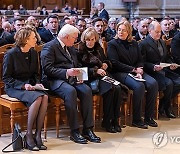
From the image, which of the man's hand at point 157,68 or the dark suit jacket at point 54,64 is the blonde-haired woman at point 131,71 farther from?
the dark suit jacket at point 54,64

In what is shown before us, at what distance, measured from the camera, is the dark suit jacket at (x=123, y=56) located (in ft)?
19.1

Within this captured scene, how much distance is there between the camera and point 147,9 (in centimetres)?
1301

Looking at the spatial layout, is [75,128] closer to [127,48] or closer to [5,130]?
[5,130]

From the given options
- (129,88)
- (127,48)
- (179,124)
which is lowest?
(179,124)

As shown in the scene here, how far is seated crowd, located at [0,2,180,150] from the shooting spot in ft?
16.1

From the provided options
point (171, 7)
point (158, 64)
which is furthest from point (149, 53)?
point (171, 7)

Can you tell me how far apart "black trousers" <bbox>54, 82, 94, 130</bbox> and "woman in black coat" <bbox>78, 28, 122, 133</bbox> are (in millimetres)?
325

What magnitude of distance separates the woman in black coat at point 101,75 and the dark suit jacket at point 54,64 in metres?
0.25

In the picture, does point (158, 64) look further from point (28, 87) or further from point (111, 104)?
point (28, 87)

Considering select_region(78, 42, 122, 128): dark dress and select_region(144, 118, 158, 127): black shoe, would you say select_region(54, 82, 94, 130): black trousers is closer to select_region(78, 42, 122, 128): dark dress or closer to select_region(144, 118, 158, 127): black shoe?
select_region(78, 42, 122, 128): dark dress

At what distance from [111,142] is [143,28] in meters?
2.97

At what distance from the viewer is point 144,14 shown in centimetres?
1296

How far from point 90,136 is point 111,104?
1.94 ft

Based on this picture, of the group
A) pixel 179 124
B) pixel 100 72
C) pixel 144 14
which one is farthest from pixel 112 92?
pixel 144 14
